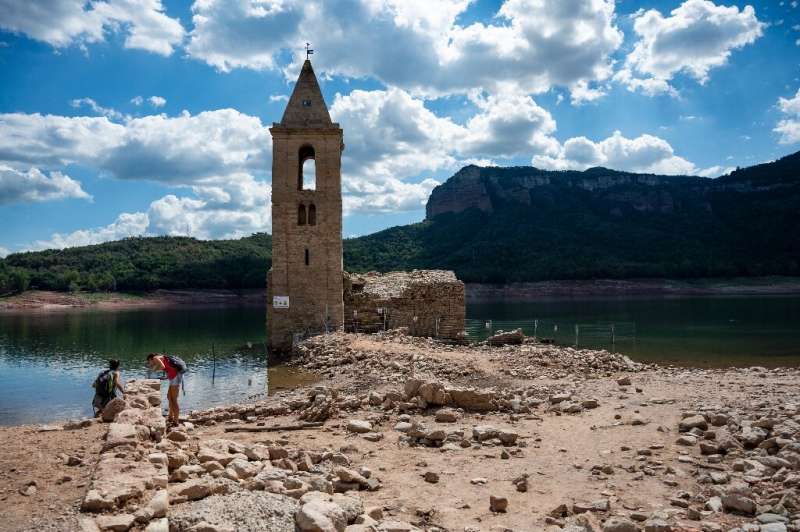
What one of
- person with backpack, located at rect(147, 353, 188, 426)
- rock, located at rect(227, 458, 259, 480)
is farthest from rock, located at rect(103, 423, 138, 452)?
person with backpack, located at rect(147, 353, 188, 426)

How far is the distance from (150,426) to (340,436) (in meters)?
3.33

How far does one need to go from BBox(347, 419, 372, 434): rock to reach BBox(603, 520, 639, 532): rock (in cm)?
504

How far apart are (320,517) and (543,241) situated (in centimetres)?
9627

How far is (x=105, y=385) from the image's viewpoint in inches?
428

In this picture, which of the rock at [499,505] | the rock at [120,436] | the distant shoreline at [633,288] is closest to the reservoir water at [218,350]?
the rock at [120,436]

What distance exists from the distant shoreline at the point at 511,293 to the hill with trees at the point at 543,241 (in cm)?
181

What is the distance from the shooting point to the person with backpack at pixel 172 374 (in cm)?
995

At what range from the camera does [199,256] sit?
89.0m

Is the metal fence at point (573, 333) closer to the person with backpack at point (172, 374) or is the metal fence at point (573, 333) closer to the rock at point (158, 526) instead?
the person with backpack at point (172, 374)

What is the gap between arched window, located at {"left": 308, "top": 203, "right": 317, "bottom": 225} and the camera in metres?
23.8

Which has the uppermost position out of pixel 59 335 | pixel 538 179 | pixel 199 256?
pixel 538 179

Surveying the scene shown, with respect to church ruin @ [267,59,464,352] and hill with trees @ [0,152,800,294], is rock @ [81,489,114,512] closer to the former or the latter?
church ruin @ [267,59,464,352]

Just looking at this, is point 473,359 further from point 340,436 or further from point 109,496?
point 109,496

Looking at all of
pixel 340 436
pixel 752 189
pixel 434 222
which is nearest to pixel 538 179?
pixel 434 222
